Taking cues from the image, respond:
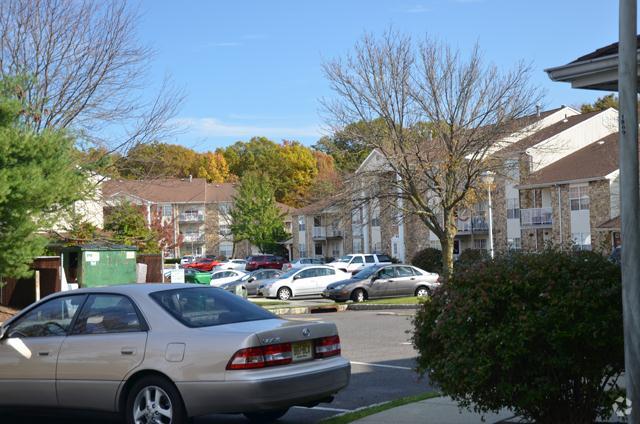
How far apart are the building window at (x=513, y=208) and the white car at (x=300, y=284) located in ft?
76.1

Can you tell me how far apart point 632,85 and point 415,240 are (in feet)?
199

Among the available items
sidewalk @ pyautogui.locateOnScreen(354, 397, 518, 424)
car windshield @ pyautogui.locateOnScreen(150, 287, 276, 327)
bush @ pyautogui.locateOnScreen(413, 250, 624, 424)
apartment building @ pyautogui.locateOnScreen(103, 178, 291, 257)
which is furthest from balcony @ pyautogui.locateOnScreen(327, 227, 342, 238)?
bush @ pyautogui.locateOnScreen(413, 250, 624, 424)

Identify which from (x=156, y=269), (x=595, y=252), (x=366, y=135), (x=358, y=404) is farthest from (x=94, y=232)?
(x=595, y=252)

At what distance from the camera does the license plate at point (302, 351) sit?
28.0 ft

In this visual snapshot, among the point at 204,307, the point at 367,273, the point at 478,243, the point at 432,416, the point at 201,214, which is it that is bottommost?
the point at 432,416

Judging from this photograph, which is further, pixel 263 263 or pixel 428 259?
pixel 263 263

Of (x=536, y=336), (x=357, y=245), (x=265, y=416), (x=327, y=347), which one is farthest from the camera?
(x=357, y=245)

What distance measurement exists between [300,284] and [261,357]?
3008 cm

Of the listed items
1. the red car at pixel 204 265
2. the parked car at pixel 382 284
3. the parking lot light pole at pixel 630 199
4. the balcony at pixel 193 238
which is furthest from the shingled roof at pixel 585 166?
the balcony at pixel 193 238

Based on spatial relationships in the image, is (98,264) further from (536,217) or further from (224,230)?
(224,230)

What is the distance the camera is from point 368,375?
1316 centimetres

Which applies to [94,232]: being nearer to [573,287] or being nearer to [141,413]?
[141,413]

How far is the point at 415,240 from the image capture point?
6662 centimetres

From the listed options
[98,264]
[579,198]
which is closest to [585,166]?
[579,198]
